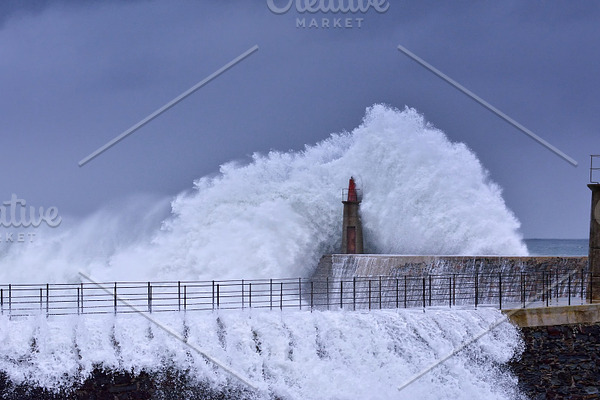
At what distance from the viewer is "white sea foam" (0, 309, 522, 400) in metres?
13.8

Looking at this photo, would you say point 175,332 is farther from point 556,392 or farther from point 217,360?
point 556,392

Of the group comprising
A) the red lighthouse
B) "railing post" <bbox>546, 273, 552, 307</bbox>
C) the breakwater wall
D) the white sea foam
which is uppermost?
the red lighthouse

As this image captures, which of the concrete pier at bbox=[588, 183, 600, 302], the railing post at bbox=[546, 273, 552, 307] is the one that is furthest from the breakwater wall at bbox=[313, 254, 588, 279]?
the concrete pier at bbox=[588, 183, 600, 302]

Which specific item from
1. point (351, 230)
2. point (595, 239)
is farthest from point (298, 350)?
point (351, 230)

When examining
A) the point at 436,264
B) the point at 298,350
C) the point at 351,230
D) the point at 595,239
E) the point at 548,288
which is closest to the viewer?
the point at 298,350

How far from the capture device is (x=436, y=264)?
66.2 feet

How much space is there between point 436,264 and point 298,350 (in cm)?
599

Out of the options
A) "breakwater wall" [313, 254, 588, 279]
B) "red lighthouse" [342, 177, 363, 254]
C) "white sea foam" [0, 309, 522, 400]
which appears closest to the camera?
"white sea foam" [0, 309, 522, 400]

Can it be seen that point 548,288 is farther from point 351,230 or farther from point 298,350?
point 351,230

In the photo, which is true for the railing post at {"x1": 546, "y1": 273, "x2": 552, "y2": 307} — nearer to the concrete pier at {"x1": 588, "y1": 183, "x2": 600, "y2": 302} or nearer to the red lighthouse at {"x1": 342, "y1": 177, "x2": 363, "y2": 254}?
the concrete pier at {"x1": 588, "y1": 183, "x2": 600, "y2": 302}

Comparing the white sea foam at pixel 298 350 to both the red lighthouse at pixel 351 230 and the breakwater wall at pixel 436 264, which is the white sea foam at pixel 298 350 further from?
the red lighthouse at pixel 351 230

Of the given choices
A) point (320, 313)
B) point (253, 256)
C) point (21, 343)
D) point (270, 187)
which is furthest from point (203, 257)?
point (21, 343)

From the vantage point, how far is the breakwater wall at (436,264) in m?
18.0

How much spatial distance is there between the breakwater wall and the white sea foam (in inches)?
104
